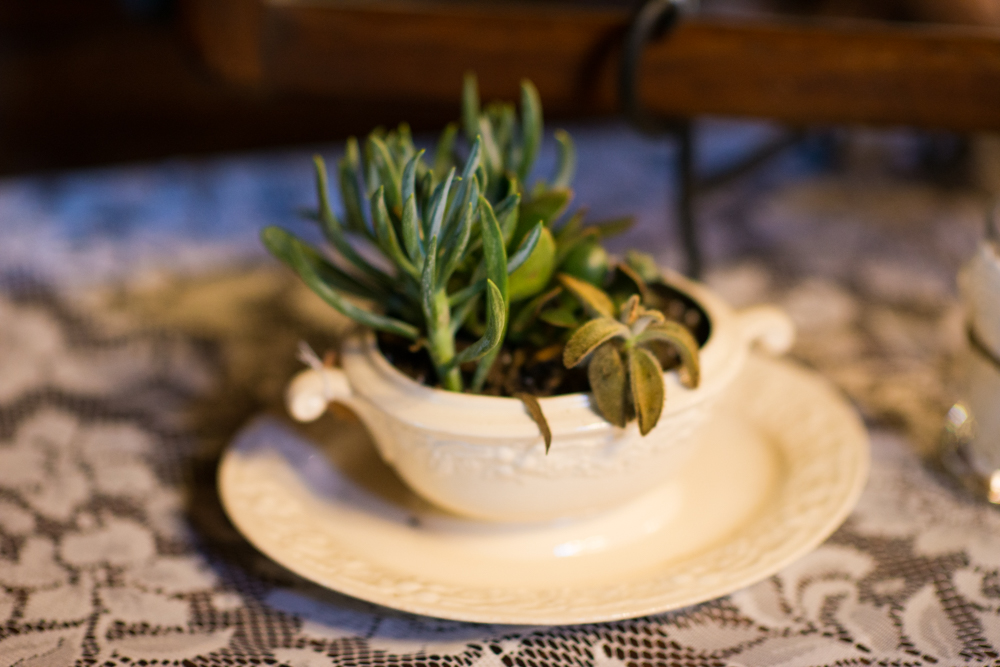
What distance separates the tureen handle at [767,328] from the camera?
39 cm

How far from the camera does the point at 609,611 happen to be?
303 mm

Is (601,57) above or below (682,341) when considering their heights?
above

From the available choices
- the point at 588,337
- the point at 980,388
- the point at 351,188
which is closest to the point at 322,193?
the point at 351,188

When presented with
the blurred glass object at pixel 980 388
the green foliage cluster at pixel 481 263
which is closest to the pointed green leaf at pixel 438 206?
the green foliage cluster at pixel 481 263

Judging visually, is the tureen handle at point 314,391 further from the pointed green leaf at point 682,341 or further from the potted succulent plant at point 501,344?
the pointed green leaf at point 682,341

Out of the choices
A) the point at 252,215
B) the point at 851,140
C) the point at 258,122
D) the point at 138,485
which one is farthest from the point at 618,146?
the point at 138,485

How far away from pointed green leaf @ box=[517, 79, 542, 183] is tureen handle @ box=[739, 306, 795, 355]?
0.13 meters

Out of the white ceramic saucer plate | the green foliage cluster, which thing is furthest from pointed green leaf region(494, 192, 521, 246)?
the white ceramic saucer plate

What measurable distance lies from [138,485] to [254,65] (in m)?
0.26

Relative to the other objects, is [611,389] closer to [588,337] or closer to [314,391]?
[588,337]

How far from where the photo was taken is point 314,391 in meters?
0.35

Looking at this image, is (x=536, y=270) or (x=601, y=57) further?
(x=601, y=57)

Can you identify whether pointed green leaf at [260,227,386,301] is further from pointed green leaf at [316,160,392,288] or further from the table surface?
the table surface

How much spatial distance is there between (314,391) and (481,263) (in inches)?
3.6
